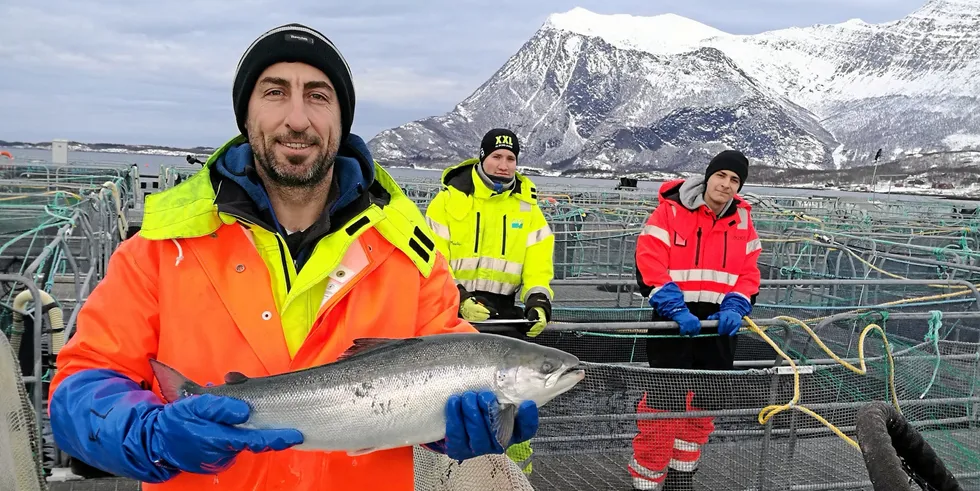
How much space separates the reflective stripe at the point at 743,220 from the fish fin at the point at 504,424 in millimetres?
3456

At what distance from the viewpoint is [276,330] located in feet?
6.46

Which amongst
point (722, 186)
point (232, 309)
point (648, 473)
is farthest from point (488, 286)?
point (232, 309)

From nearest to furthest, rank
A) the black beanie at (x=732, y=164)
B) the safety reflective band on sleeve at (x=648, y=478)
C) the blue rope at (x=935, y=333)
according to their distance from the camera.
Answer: the blue rope at (x=935, y=333), the safety reflective band on sleeve at (x=648, y=478), the black beanie at (x=732, y=164)

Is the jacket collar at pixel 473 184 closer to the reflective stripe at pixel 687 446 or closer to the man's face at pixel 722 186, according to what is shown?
the man's face at pixel 722 186

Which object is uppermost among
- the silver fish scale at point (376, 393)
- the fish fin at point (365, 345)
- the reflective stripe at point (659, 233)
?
the reflective stripe at point (659, 233)

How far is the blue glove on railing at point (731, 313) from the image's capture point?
4.49m

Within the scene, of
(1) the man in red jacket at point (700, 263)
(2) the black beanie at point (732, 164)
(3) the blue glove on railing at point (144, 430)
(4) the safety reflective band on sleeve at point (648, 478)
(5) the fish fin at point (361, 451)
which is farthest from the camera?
(2) the black beanie at point (732, 164)

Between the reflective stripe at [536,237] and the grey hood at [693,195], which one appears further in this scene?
the reflective stripe at [536,237]

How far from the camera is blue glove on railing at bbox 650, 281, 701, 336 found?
14.6ft

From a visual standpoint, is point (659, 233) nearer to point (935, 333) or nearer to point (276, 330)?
point (935, 333)

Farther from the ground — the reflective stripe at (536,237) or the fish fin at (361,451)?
the reflective stripe at (536,237)

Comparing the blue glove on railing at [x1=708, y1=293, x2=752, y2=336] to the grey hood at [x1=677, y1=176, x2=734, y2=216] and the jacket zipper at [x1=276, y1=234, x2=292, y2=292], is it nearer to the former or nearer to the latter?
the grey hood at [x1=677, y1=176, x2=734, y2=216]

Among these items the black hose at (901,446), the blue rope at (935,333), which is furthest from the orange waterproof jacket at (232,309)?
the blue rope at (935,333)

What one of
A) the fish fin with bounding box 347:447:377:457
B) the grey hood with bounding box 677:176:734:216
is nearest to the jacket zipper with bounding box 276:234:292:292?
the fish fin with bounding box 347:447:377:457
